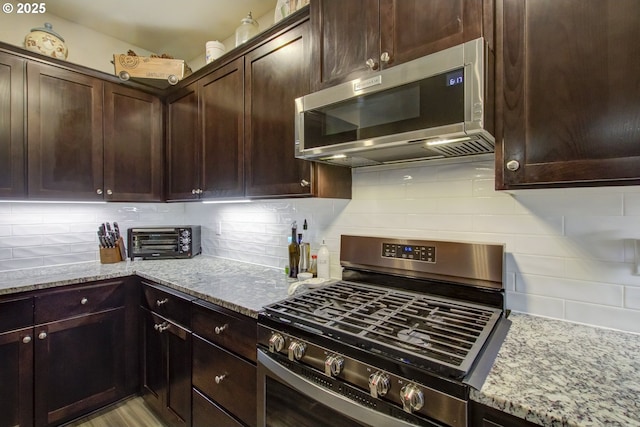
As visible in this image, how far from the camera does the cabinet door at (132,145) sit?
232 cm

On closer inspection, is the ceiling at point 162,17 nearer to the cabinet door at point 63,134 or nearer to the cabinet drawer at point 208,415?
the cabinet door at point 63,134

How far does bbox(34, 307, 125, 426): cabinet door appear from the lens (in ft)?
5.82

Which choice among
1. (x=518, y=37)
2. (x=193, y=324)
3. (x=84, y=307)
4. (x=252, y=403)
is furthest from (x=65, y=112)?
(x=518, y=37)

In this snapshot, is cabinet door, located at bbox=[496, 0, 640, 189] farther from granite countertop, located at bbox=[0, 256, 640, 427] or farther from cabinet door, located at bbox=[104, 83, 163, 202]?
cabinet door, located at bbox=[104, 83, 163, 202]

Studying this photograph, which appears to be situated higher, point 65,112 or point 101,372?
point 65,112

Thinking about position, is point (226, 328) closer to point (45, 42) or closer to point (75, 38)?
point (45, 42)

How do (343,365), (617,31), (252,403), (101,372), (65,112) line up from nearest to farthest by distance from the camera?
(617,31) → (343,365) → (252,403) → (101,372) → (65,112)

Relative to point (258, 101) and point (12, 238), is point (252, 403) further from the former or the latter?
point (12, 238)

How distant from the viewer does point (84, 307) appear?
191cm

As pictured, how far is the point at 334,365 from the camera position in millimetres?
964

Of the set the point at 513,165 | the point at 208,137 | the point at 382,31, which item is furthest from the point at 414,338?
the point at 208,137

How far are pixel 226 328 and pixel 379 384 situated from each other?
82cm

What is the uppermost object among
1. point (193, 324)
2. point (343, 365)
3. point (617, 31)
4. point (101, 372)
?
point (617, 31)

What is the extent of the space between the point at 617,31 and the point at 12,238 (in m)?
3.27
